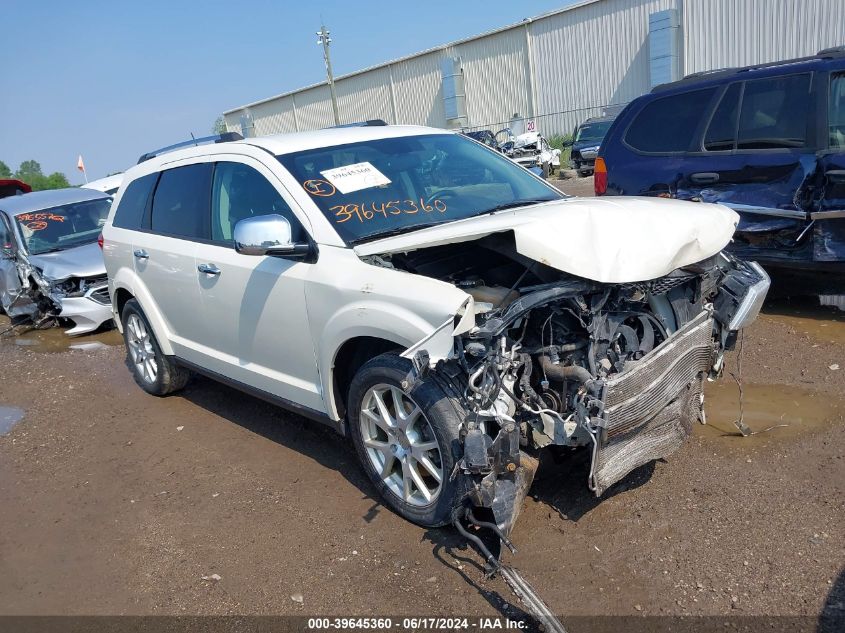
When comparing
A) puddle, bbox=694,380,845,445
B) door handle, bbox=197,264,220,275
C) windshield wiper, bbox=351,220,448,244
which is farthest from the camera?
door handle, bbox=197,264,220,275

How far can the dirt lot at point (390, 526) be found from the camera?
295 cm

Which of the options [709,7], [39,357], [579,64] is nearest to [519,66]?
[579,64]

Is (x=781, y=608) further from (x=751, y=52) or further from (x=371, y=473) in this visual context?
(x=751, y=52)

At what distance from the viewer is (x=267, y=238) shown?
356 centimetres

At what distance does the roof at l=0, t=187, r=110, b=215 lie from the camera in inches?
380

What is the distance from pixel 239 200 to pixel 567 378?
2416 mm

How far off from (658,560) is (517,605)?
66 centimetres

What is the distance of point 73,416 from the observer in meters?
5.91

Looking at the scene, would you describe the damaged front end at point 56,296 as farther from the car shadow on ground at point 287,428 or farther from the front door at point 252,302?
the front door at point 252,302

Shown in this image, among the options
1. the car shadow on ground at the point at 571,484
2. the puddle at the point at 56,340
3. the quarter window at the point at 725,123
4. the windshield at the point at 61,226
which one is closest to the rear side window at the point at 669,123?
the quarter window at the point at 725,123

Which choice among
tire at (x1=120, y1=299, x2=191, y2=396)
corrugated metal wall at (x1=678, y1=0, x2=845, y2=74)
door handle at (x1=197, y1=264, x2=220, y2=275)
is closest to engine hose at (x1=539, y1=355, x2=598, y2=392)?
door handle at (x1=197, y1=264, x2=220, y2=275)

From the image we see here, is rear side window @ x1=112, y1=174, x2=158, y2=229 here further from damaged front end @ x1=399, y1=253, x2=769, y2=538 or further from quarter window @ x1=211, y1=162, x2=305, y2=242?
damaged front end @ x1=399, y1=253, x2=769, y2=538

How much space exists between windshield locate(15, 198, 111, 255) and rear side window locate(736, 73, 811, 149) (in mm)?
7919

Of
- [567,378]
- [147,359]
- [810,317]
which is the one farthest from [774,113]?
[147,359]
